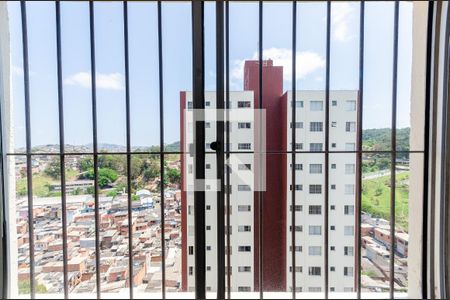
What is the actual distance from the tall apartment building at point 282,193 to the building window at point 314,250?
0.01 metres

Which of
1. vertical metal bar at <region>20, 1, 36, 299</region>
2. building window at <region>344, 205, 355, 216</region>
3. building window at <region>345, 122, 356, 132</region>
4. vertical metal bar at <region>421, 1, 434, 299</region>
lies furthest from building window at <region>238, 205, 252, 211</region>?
vertical metal bar at <region>20, 1, 36, 299</region>

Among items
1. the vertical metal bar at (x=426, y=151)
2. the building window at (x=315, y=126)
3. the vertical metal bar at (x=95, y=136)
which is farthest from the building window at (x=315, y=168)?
the vertical metal bar at (x=95, y=136)

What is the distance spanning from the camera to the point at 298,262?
8.31 ft

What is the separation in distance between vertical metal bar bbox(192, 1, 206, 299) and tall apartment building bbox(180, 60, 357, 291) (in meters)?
0.10

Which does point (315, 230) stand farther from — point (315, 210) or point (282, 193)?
point (282, 193)

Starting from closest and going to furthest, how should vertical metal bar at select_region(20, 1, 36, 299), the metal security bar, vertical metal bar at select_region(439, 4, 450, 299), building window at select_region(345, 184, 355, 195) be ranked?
vertical metal bar at select_region(439, 4, 450, 299), the metal security bar, vertical metal bar at select_region(20, 1, 36, 299), building window at select_region(345, 184, 355, 195)

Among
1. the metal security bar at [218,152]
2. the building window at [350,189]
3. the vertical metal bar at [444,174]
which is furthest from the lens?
the building window at [350,189]

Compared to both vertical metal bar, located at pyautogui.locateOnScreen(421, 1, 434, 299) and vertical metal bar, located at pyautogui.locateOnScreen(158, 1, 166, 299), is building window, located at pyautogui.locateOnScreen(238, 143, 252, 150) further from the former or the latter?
vertical metal bar, located at pyautogui.locateOnScreen(421, 1, 434, 299)

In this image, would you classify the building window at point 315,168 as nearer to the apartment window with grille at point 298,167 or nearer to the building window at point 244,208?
the apartment window with grille at point 298,167

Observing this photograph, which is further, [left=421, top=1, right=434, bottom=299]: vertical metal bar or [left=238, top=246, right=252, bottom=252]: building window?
[left=238, top=246, right=252, bottom=252]: building window

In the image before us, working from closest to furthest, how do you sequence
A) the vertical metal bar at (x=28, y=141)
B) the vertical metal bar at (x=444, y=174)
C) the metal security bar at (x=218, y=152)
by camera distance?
the vertical metal bar at (x=444, y=174) < the metal security bar at (x=218, y=152) < the vertical metal bar at (x=28, y=141)

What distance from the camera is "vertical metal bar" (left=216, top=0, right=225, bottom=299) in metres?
2.24

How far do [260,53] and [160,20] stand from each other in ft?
3.63

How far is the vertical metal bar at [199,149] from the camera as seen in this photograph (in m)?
2.24
